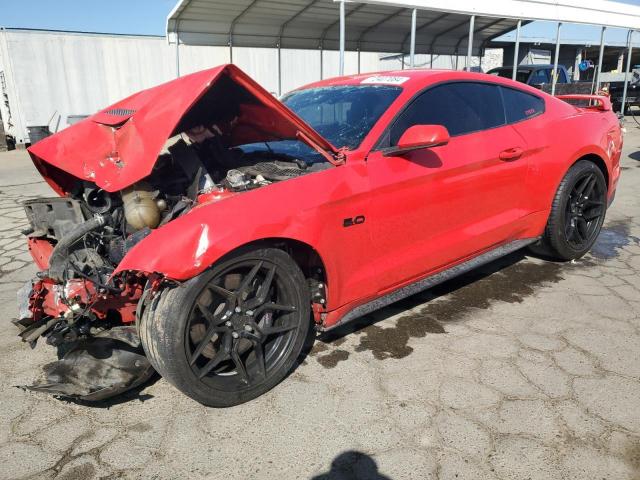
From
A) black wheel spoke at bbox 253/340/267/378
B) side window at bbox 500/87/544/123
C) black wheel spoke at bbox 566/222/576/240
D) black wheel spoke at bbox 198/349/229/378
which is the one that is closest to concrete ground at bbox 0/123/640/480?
black wheel spoke at bbox 253/340/267/378

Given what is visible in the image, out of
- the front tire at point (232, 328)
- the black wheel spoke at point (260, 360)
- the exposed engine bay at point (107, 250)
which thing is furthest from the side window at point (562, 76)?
the black wheel spoke at point (260, 360)

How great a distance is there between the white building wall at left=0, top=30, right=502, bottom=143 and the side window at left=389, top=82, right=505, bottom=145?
36.1 ft

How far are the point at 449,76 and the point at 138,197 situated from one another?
216 cm

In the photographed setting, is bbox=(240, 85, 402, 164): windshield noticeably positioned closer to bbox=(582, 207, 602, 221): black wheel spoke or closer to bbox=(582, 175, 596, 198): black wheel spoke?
bbox=(582, 175, 596, 198): black wheel spoke

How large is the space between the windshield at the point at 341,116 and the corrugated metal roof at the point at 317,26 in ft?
21.4

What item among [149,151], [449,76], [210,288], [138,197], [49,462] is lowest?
[49,462]

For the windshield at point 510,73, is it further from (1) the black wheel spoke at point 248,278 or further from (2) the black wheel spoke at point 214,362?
(2) the black wheel spoke at point 214,362

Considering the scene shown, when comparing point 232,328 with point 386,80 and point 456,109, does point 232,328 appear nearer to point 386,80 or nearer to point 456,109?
point 386,80

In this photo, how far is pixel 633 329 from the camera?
10.3 ft

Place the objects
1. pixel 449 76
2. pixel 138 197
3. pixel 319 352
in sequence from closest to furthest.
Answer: pixel 138 197 → pixel 319 352 → pixel 449 76

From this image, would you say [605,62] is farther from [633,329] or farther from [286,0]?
[633,329]

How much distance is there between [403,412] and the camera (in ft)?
7.91

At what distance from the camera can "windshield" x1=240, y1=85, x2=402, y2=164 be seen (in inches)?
115

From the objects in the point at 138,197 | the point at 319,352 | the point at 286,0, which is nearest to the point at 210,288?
the point at 138,197
